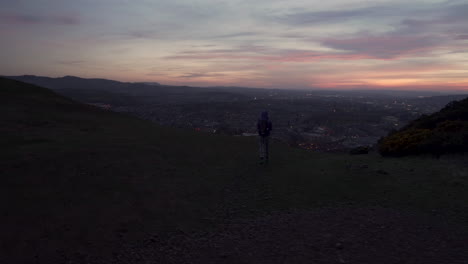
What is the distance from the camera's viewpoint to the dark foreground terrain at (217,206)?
18.2 feet

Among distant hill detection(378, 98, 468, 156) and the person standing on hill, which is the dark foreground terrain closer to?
the person standing on hill

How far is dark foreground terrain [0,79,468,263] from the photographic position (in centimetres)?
555

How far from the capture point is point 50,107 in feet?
76.3

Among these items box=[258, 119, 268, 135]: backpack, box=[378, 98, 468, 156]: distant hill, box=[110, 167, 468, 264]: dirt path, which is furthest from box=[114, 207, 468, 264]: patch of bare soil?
box=[378, 98, 468, 156]: distant hill

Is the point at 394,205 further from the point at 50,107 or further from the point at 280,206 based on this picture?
the point at 50,107

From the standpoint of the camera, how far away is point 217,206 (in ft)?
26.1

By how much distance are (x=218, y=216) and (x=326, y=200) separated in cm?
308

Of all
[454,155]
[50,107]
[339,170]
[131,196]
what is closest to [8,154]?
[131,196]

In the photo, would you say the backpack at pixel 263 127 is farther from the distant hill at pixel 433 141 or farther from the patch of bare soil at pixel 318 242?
the distant hill at pixel 433 141

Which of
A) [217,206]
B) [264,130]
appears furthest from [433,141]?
[217,206]

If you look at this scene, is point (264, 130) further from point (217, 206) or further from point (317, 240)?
point (317, 240)

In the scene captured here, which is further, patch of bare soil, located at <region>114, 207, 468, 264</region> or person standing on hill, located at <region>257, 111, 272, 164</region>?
person standing on hill, located at <region>257, 111, 272, 164</region>

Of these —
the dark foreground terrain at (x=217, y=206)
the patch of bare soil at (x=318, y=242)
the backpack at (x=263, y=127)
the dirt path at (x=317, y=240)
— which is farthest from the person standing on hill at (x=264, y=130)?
the patch of bare soil at (x=318, y=242)

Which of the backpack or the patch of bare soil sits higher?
the backpack
